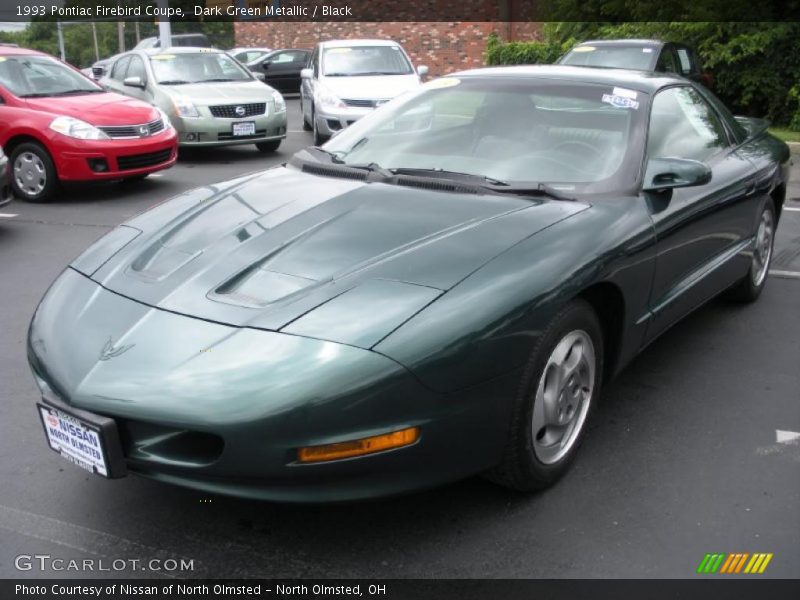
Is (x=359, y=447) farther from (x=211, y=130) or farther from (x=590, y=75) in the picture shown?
(x=211, y=130)

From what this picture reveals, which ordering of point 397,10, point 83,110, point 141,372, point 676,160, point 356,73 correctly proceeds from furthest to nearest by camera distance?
1. point 397,10
2. point 356,73
3. point 83,110
4. point 676,160
5. point 141,372

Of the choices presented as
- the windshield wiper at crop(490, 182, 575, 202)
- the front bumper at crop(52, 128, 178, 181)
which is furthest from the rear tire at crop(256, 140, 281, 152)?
the windshield wiper at crop(490, 182, 575, 202)

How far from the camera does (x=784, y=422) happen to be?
3637 millimetres

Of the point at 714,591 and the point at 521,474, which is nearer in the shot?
the point at 714,591

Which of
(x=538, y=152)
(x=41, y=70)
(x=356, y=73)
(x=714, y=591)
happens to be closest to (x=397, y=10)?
(x=356, y=73)

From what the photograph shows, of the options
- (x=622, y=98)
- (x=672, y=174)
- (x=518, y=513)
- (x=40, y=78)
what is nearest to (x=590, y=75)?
(x=622, y=98)

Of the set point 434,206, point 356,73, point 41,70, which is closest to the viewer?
point 434,206

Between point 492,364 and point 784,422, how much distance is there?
1756 millimetres

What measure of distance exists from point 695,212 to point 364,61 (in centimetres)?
941

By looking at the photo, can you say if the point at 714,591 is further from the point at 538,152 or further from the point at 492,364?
the point at 538,152

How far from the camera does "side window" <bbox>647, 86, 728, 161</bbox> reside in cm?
393

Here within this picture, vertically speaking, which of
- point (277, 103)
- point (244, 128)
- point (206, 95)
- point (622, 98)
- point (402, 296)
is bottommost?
point (244, 128)

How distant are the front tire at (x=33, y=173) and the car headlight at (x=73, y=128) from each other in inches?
11.7

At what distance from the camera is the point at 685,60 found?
12789 millimetres
